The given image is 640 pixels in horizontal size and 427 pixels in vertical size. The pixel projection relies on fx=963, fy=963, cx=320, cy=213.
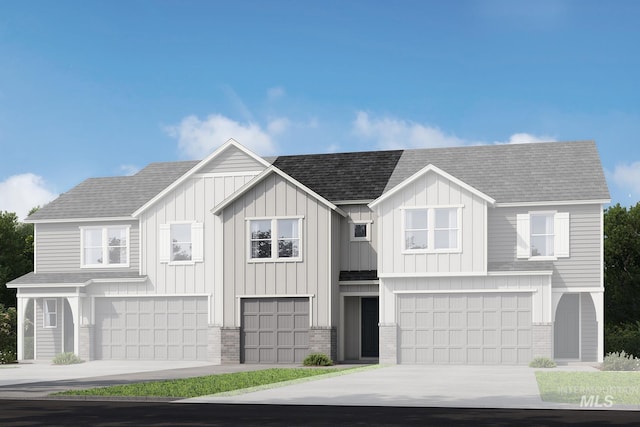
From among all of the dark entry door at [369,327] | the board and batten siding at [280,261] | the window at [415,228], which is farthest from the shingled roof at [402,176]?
the dark entry door at [369,327]

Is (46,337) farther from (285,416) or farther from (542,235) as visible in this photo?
(285,416)

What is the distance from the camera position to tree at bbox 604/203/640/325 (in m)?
49.0

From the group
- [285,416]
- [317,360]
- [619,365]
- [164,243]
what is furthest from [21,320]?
[285,416]

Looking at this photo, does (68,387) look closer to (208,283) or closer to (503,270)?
(208,283)

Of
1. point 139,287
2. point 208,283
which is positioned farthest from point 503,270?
point 139,287

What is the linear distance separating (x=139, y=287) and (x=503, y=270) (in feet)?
48.2

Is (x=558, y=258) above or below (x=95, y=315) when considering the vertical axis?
above

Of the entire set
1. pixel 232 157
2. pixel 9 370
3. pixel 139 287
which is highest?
pixel 232 157

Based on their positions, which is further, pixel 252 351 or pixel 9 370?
pixel 252 351

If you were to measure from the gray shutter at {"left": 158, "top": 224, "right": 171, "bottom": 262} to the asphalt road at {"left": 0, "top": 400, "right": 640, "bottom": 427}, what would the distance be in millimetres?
19481

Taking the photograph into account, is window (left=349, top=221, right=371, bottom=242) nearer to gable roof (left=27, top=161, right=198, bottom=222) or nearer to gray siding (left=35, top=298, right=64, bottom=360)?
gable roof (left=27, top=161, right=198, bottom=222)

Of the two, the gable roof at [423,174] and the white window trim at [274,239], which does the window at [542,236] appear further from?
the white window trim at [274,239]

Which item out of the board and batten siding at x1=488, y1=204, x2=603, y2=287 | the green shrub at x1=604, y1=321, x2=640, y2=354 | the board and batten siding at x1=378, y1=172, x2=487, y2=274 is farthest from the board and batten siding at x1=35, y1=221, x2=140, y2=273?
the green shrub at x1=604, y1=321, x2=640, y2=354

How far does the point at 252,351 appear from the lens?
36500 mm
